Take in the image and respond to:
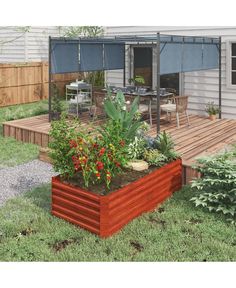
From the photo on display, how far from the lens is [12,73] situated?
16906mm

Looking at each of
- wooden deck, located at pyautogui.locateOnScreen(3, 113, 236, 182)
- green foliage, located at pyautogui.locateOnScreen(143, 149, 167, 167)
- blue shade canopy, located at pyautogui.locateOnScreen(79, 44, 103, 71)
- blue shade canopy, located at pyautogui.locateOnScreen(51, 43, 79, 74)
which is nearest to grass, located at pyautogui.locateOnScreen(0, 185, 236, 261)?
green foliage, located at pyautogui.locateOnScreen(143, 149, 167, 167)

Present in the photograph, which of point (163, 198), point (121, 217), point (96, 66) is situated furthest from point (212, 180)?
point (96, 66)

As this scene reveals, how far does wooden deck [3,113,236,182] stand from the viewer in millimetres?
8320

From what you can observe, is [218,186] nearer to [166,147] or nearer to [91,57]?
[166,147]

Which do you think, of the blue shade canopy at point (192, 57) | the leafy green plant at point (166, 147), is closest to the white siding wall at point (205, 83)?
the blue shade canopy at point (192, 57)

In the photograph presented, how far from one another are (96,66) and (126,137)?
641 cm

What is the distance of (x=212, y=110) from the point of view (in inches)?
459

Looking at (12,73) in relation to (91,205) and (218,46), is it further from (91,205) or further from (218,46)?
(91,205)

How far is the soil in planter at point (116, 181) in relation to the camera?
575cm

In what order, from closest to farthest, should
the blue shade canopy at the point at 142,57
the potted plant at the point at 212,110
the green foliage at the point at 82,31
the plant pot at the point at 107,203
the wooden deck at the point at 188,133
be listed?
the plant pot at the point at 107,203 < the wooden deck at the point at 188,133 < the potted plant at the point at 212,110 < the blue shade canopy at the point at 142,57 < the green foliage at the point at 82,31

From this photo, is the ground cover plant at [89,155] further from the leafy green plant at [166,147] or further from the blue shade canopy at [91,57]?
the blue shade canopy at [91,57]

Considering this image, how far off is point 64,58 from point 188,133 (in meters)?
3.83

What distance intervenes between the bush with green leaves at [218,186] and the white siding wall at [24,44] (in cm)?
1642

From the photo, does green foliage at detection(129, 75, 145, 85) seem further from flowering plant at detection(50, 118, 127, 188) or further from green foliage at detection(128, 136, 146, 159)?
flowering plant at detection(50, 118, 127, 188)
